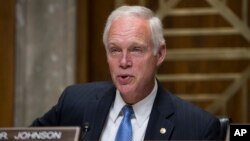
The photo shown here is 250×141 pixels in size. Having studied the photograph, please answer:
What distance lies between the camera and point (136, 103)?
2.66m

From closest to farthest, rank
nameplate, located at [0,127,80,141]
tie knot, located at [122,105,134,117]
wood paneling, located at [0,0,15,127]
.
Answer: nameplate, located at [0,127,80,141] < tie knot, located at [122,105,134,117] < wood paneling, located at [0,0,15,127]

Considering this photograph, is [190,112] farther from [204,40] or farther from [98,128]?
[204,40]

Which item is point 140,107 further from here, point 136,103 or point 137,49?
point 137,49

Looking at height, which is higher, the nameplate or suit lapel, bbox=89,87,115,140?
the nameplate

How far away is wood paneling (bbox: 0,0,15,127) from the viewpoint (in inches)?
183

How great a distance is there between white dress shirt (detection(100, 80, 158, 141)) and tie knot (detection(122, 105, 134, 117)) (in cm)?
2

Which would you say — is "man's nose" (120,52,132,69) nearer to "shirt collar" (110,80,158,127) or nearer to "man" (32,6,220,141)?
"man" (32,6,220,141)

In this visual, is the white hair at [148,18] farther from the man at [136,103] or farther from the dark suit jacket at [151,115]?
the dark suit jacket at [151,115]

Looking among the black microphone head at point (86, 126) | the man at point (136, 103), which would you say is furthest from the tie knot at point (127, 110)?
the black microphone head at point (86, 126)

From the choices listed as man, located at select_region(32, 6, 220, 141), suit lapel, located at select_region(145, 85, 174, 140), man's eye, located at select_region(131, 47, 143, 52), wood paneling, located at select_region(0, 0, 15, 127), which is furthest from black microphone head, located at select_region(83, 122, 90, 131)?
wood paneling, located at select_region(0, 0, 15, 127)

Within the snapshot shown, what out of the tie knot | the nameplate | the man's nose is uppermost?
the man's nose

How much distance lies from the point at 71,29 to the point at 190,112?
216cm

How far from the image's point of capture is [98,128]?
2584mm

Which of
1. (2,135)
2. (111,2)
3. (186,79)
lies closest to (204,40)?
(186,79)
